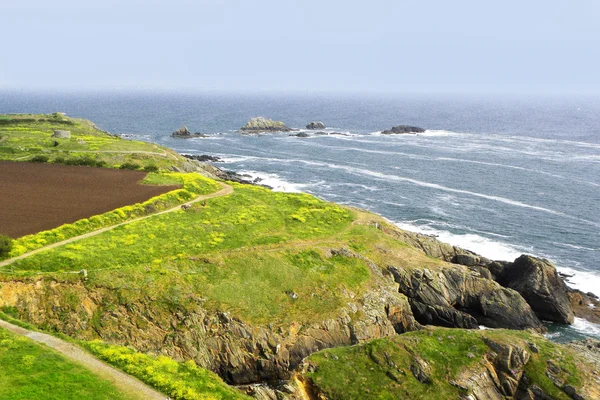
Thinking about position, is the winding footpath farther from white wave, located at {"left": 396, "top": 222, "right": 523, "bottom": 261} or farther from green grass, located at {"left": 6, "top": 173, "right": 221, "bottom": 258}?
white wave, located at {"left": 396, "top": 222, "right": 523, "bottom": 261}

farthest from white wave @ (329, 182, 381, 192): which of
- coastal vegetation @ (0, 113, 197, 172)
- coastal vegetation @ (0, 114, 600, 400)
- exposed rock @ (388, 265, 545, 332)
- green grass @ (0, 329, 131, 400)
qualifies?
green grass @ (0, 329, 131, 400)

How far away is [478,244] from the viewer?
79250 mm

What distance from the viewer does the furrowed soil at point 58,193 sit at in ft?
180

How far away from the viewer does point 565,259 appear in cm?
7462

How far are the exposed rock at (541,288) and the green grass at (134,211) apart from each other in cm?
4868

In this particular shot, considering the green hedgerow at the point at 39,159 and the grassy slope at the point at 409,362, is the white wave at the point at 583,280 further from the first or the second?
the green hedgerow at the point at 39,159

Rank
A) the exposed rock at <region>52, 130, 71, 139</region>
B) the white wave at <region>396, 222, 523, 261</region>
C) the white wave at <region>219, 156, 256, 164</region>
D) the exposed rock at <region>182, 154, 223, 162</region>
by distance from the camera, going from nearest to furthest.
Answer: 1. the white wave at <region>396, 222, 523, 261</region>
2. the exposed rock at <region>52, 130, 71, 139</region>
3. the exposed rock at <region>182, 154, 223, 162</region>
4. the white wave at <region>219, 156, 256, 164</region>

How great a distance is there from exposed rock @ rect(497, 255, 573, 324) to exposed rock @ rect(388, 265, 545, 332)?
→ 13.5 ft

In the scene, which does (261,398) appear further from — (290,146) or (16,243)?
(290,146)

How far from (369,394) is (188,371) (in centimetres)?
1407

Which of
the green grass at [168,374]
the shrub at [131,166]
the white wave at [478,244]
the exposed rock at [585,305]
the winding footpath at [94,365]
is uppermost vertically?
the shrub at [131,166]

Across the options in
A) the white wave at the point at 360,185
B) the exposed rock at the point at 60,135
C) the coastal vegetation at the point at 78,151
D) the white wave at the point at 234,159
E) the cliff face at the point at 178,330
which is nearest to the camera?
the cliff face at the point at 178,330

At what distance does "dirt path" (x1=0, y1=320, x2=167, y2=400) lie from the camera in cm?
2664

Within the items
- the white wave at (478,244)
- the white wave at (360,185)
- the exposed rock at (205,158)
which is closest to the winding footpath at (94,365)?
the white wave at (478,244)
